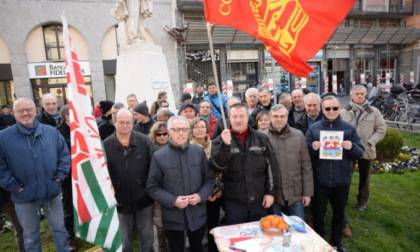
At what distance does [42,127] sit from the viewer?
10.6 ft

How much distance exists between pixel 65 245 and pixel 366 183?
15.8 feet

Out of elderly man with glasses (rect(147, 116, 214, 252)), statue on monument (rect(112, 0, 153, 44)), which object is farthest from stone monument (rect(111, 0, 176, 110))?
elderly man with glasses (rect(147, 116, 214, 252))

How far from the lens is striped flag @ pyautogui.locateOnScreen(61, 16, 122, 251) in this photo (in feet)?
7.72

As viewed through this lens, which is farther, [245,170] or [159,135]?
[159,135]

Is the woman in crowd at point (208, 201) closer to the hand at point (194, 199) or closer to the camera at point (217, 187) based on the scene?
the camera at point (217, 187)

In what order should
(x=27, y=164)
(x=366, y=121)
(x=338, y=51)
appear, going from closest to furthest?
(x=27, y=164), (x=366, y=121), (x=338, y=51)

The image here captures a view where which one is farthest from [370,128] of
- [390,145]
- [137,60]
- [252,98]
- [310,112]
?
[137,60]

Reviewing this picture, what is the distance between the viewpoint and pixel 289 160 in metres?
3.24

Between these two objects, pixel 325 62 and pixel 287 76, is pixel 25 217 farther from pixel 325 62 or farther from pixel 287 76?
pixel 325 62

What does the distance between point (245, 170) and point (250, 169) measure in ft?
0.20

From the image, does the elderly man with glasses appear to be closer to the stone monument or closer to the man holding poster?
the man holding poster

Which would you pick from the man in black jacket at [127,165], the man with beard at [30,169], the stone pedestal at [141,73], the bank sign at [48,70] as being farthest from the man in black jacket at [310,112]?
the bank sign at [48,70]

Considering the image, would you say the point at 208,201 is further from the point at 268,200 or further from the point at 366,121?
the point at 366,121

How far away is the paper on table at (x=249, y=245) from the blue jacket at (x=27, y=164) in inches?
93.0
